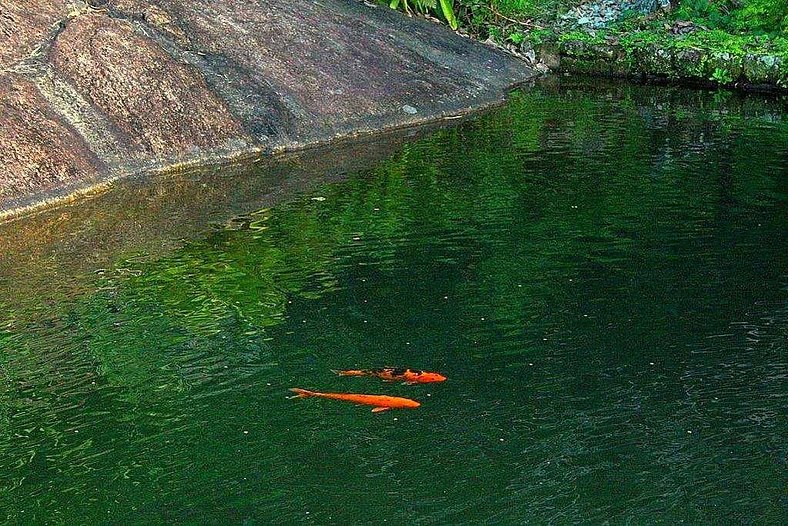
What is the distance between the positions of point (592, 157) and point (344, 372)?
24.0 feet

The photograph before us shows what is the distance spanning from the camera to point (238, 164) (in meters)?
14.8

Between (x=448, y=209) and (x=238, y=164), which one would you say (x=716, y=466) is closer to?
(x=448, y=209)

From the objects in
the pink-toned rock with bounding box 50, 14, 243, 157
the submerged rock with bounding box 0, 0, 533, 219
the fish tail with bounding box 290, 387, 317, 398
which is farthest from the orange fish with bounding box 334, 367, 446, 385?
the pink-toned rock with bounding box 50, 14, 243, 157

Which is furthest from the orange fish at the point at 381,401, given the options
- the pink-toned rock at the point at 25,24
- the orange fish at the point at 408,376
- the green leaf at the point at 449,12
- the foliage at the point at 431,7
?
the green leaf at the point at 449,12

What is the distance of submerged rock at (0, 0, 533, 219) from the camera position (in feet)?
46.1

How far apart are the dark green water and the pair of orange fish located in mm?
81

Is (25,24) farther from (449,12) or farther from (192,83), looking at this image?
(449,12)

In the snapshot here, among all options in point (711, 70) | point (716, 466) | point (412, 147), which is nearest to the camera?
point (716, 466)

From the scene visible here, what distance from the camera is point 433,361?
8.20 metres

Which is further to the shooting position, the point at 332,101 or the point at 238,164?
the point at 332,101

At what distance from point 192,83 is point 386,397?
936 centimetres

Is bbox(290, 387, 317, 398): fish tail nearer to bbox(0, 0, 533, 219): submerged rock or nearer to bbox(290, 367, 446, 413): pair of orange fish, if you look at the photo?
bbox(290, 367, 446, 413): pair of orange fish

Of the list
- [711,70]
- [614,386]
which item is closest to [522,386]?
[614,386]

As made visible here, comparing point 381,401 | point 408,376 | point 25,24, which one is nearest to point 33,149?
point 25,24
